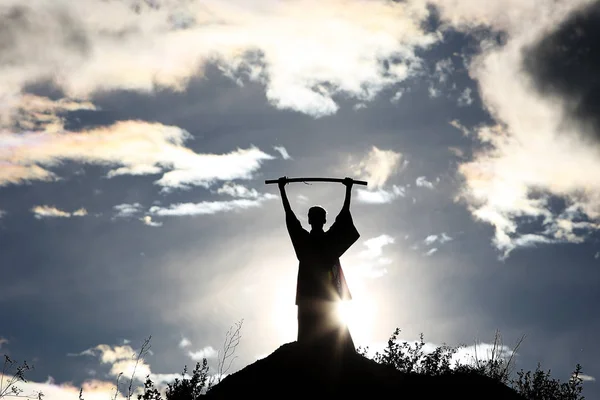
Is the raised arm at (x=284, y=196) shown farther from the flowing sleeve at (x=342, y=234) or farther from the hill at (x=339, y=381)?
the hill at (x=339, y=381)

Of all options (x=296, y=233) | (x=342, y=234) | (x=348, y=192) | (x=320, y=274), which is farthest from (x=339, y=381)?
(x=348, y=192)

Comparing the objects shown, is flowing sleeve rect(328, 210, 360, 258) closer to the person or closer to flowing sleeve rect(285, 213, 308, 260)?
the person

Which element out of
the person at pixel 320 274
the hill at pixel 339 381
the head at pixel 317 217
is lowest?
the hill at pixel 339 381

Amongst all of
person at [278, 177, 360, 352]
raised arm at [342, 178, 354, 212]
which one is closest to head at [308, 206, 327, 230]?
Result: person at [278, 177, 360, 352]

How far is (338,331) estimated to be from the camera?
9.14 metres

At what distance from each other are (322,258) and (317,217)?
0.60 m

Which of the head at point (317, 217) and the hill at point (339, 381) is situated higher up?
the head at point (317, 217)

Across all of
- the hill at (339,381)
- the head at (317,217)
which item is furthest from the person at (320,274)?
the hill at (339,381)

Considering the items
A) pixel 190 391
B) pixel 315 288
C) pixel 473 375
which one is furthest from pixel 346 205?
pixel 190 391

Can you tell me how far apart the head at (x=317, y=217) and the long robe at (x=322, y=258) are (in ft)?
0.39

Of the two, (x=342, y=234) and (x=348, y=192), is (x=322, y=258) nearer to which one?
(x=342, y=234)

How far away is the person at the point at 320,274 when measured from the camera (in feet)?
30.3

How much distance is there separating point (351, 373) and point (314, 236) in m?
2.02

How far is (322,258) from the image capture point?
934cm
